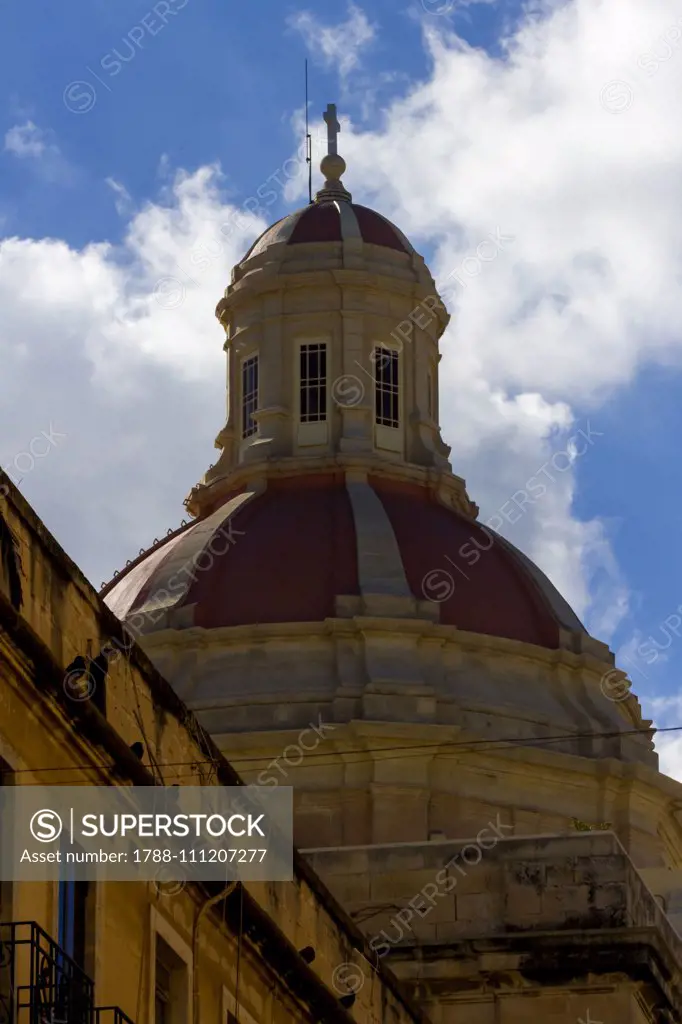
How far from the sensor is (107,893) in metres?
19.0

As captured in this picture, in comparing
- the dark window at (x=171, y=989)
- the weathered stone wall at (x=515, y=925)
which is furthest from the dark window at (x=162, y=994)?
the weathered stone wall at (x=515, y=925)

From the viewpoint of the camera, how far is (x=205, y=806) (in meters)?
21.7

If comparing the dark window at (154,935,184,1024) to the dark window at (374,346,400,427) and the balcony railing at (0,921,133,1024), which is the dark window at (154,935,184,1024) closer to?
the balcony railing at (0,921,133,1024)

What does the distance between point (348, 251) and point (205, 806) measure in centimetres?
3656

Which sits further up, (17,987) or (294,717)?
(294,717)

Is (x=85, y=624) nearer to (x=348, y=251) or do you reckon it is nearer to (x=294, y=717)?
(x=294, y=717)

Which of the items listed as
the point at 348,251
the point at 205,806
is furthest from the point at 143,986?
the point at 348,251

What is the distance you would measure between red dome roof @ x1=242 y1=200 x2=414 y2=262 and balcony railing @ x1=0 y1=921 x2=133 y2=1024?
41027mm

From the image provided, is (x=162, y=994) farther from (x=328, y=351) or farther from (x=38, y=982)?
(x=328, y=351)

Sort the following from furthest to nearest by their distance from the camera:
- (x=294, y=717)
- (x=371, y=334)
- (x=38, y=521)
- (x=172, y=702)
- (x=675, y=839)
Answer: (x=371, y=334) → (x=675, y=839) → (x=294, y=717) → (x=172, y=702) → (x=38, y=521)

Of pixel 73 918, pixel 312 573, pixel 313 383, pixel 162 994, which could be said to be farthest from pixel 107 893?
pixel 313 383

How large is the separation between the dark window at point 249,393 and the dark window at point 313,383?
1.03 m

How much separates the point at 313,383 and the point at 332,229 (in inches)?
141

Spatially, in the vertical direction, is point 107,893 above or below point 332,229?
below
